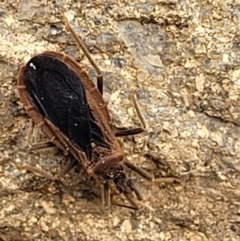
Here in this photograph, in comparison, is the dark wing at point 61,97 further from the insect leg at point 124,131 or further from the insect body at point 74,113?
the insect leg at point 124,131

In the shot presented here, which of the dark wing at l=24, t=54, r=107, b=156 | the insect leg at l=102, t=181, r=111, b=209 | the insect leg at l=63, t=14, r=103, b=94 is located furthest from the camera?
the insect leg at l=102, t=181, r=111, b=209

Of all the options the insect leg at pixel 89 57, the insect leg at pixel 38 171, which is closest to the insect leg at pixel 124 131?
the insect leg at pixel 89 57

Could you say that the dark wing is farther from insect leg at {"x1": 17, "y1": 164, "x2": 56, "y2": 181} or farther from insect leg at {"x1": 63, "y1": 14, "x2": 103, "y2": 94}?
insect leg at {"x1": 17, "y1": 164, "x2": 56, "y2": 181}

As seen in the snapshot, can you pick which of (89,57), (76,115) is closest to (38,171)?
(76,115)

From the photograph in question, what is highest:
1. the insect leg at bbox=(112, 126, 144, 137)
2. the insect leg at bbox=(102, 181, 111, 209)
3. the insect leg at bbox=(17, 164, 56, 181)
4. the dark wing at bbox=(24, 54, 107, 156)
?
the dark wing at bbox=(24, 54, 107, 156)

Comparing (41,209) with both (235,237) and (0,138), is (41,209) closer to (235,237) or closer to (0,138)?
(0,138)

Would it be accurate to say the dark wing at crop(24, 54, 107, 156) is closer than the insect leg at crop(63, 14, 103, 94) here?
Yes

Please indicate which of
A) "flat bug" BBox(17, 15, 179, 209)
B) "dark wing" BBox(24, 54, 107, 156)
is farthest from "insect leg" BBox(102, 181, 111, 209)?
"dark wing" BBox(24, 54, 107, 156)

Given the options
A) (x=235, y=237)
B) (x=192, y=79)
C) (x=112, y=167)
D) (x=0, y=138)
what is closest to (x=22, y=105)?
(x=0, y=138)
